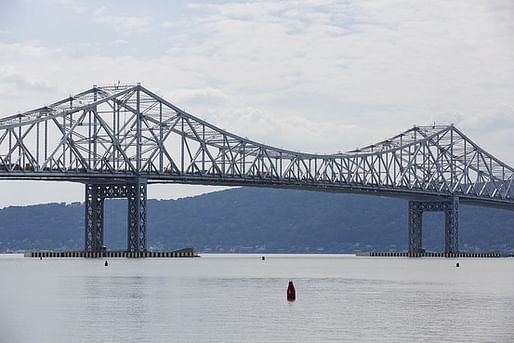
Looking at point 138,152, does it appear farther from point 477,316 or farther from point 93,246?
point 477,316

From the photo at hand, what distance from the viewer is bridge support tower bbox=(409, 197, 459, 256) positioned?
183875 mm

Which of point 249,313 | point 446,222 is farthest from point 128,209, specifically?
point 249,313

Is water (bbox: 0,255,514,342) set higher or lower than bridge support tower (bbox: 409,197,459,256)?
lower

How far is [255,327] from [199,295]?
56.0ft

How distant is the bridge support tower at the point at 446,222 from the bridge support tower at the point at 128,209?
6149 cm

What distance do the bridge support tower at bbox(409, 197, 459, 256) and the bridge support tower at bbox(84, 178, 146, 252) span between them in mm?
61492

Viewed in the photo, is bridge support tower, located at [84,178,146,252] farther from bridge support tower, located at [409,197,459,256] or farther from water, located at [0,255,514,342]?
water, located at [0,255,514,342]

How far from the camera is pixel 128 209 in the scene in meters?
134

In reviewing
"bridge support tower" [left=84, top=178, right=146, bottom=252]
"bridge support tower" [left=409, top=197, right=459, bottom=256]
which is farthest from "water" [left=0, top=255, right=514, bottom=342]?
"bridge support tower" [left=409, top=197, right=459, bottom=256]

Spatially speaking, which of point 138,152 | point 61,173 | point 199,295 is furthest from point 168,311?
point 138,152

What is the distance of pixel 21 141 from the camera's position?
12356cm

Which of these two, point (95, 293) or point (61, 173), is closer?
point (95, 293)

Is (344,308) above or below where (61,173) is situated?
below

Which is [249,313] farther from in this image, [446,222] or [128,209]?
[446,222]
